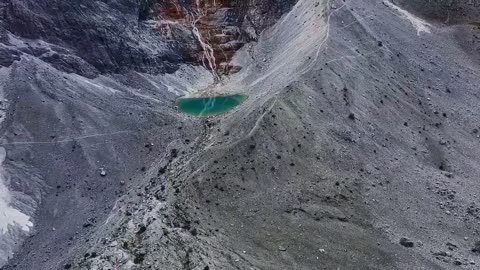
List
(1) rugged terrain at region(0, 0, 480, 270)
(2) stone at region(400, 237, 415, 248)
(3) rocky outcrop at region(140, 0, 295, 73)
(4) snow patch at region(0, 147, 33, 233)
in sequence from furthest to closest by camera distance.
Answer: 1. (3) rocky outcrop at region(140, 0, 295, 73)
2. (4) snow patch at region(0, 147, 33, 233)
3. (2) stone at region(400, 237, 415, 248)
4. (1) rugged terrain at region(0, 0, 480, 270)

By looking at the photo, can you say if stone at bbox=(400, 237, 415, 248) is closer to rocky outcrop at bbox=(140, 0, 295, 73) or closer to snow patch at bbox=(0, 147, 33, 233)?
snow patch at bbox=(0, 147, 33, 233)

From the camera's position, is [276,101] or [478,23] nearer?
[276,101]

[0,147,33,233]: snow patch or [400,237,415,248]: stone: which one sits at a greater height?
[0,147,33,233]: snow patch

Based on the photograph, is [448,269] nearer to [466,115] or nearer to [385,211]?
[385,211]

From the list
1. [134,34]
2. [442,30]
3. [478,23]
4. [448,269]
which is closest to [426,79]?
[442,30]

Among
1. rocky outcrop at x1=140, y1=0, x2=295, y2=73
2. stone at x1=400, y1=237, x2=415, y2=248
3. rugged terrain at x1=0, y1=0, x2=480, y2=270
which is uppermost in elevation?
rocky outcrop at x1=140, y1=0, x2=295, y2=73

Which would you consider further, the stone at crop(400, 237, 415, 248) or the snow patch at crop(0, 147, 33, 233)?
the snow patch at crop(0, 147, 33, 233)

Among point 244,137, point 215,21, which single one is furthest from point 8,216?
point 215,21

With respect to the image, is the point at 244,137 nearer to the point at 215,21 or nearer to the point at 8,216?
the point at 8,216

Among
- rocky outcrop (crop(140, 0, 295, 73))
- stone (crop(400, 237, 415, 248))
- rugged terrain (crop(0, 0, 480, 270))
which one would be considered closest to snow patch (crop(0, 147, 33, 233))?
rugged terrain (crop(0, 0, 480, 270))
